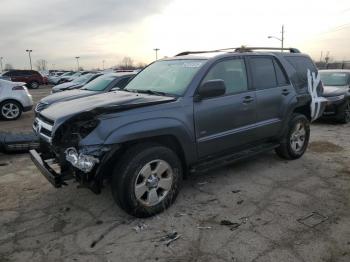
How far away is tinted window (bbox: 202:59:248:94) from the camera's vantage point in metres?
5.02

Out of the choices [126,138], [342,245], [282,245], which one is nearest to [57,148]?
[126,138]

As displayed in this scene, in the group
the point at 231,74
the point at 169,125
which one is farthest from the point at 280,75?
the point at 169,125

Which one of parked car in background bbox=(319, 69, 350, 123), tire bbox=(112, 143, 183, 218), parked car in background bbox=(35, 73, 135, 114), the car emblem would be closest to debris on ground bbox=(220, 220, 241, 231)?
tire bbox=(112, 143, 183, 218)

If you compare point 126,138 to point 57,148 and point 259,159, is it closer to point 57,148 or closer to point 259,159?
point 57,148

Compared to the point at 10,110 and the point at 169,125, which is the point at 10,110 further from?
the point at 169,125

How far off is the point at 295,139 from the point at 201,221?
3070mm

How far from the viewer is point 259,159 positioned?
655 centimetres

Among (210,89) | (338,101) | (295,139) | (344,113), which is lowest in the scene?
(344,113)

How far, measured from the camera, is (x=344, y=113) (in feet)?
34.1

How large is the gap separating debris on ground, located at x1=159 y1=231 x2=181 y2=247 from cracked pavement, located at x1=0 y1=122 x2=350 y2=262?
0.12 feet

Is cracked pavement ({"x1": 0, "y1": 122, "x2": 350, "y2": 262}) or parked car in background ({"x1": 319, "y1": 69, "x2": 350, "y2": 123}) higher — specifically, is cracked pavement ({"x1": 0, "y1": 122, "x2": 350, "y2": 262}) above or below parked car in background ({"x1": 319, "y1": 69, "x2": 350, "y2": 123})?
below

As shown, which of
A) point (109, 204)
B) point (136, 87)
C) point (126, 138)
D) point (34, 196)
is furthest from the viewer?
point (136, 87)

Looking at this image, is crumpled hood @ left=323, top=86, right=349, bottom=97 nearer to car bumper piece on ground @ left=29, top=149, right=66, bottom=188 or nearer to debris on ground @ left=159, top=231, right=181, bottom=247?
debris on ground @ left=159, top=231, right=181, bottom=247

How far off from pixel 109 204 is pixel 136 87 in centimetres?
178
